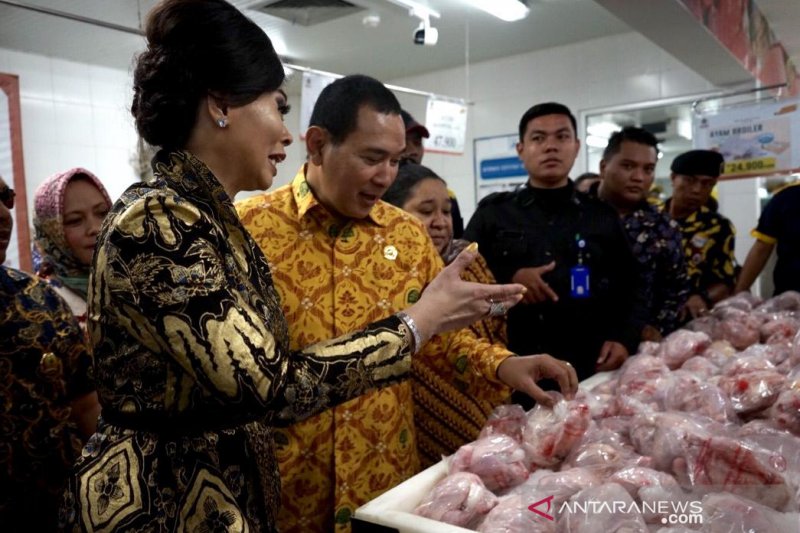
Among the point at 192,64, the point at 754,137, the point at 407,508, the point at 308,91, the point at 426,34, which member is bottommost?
the point at 407,508

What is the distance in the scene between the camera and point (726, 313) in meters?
2.55

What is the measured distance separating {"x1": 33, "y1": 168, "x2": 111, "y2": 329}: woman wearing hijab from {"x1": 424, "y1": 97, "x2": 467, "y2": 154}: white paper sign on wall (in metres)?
3.42

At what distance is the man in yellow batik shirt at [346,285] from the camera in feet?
4.78

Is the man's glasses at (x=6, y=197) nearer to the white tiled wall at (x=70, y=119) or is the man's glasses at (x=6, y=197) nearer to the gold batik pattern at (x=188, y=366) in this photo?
the gold batik pattern at (x=188, y=366)

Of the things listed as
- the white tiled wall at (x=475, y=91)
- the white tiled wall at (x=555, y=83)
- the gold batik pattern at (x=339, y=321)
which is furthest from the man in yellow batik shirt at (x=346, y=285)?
the white tiled wall at (x=555, y=83)

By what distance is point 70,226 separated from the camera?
2035 millimetres

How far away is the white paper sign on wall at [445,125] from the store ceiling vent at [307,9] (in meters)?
1.00

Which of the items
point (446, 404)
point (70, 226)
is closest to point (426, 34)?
point (70, 226)

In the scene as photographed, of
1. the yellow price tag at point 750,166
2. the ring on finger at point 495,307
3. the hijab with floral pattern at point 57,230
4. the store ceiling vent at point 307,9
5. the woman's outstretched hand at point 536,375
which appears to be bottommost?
the woman's outstretched hand at point 536,375

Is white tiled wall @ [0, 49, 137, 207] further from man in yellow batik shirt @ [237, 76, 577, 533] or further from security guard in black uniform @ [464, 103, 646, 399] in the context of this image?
man in yellow batik shirt @ [237, 76, 577, 533]

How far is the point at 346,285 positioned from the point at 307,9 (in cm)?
407

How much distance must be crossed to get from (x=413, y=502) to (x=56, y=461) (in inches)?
32.3

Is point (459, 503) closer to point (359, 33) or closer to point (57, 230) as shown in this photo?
point (57, 230)

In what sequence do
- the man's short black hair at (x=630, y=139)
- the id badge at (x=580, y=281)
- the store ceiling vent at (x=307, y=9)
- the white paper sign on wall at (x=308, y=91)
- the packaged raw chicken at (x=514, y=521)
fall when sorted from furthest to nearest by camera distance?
the store ceiling vent at (x=307, y=9) < the white paper sign on wall at (x=308, y=91) < the man's short black hair at (x=630, y=139) < the id badge at (x=580, y=281) < the packaged raw chicken at (x=514, y=521)
